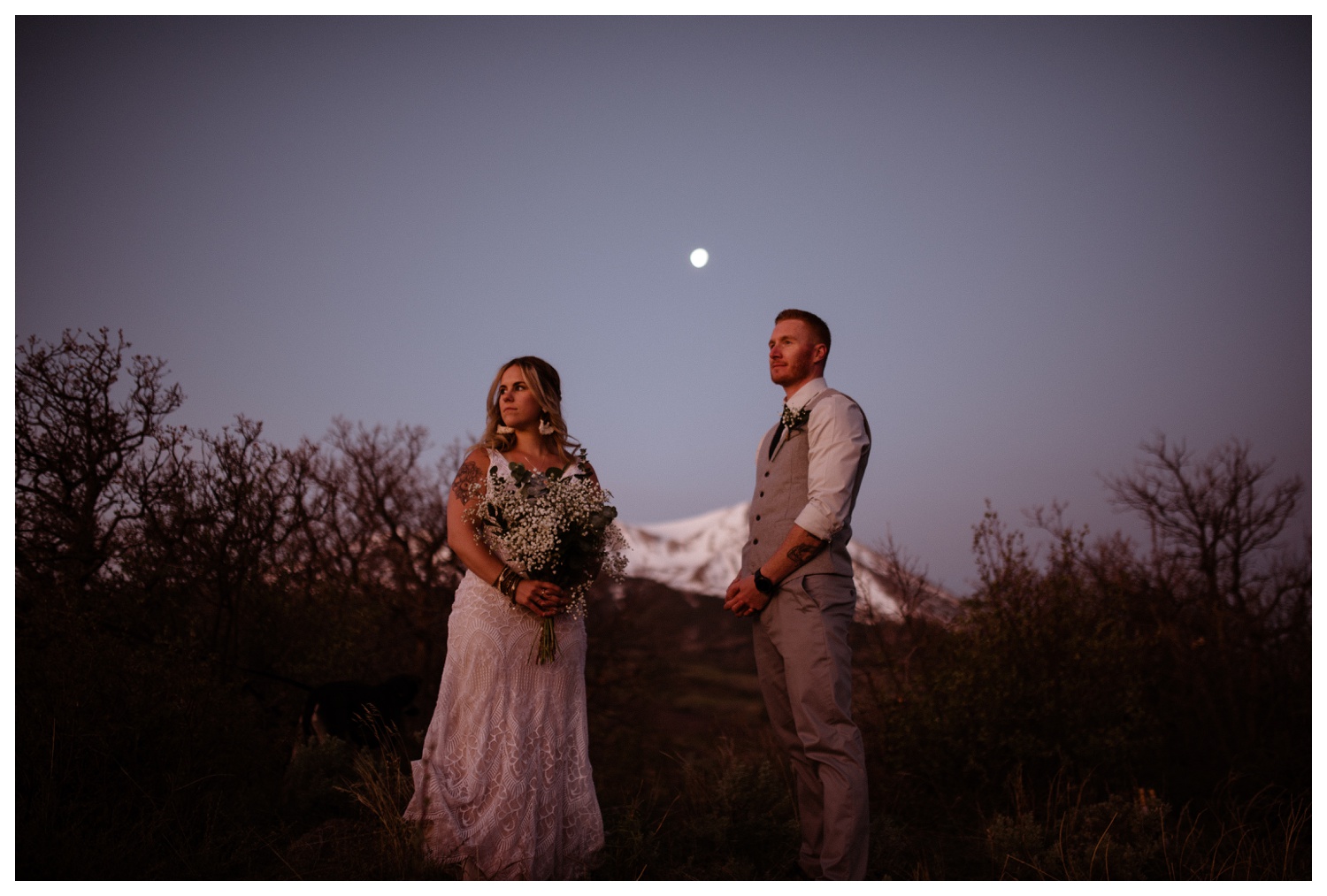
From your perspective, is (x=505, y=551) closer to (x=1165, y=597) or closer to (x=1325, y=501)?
(x=1325, y=501)

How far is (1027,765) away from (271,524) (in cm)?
650

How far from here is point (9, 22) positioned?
4.23 metres

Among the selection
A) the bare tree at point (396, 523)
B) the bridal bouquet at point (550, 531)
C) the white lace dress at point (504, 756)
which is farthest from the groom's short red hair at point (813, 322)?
the bare tree at point (396, 523)

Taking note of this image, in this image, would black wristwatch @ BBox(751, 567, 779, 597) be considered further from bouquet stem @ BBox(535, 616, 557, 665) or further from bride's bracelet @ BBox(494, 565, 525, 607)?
bride's bracelet @ BBox(494, 565, 525, 607)

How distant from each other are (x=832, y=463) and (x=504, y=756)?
1921mm

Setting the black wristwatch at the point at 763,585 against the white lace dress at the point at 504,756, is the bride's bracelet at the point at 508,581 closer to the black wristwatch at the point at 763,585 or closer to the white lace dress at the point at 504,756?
the white lace dress at the point at 504,756

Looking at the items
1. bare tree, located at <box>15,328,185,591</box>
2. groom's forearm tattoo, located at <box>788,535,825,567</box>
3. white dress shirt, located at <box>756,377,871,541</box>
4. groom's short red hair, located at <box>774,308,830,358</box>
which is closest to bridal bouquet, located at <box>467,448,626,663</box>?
groom's forearm tattoo, located at <box>788,535,825,567</box>

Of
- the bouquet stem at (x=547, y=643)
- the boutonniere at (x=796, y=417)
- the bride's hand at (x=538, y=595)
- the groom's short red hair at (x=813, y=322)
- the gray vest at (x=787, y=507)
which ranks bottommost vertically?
the bouquet stem at (x=547, y=643)

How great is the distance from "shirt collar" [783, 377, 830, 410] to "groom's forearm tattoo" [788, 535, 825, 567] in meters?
0.69

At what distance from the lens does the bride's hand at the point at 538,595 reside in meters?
3.62

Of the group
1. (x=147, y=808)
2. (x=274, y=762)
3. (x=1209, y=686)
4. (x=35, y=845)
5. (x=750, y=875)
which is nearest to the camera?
(x=35, y=845)

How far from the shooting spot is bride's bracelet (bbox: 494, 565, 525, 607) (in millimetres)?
3664

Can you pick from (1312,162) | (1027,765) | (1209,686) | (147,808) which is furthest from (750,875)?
(1209,686)

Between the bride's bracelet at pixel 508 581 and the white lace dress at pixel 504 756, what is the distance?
98mm
